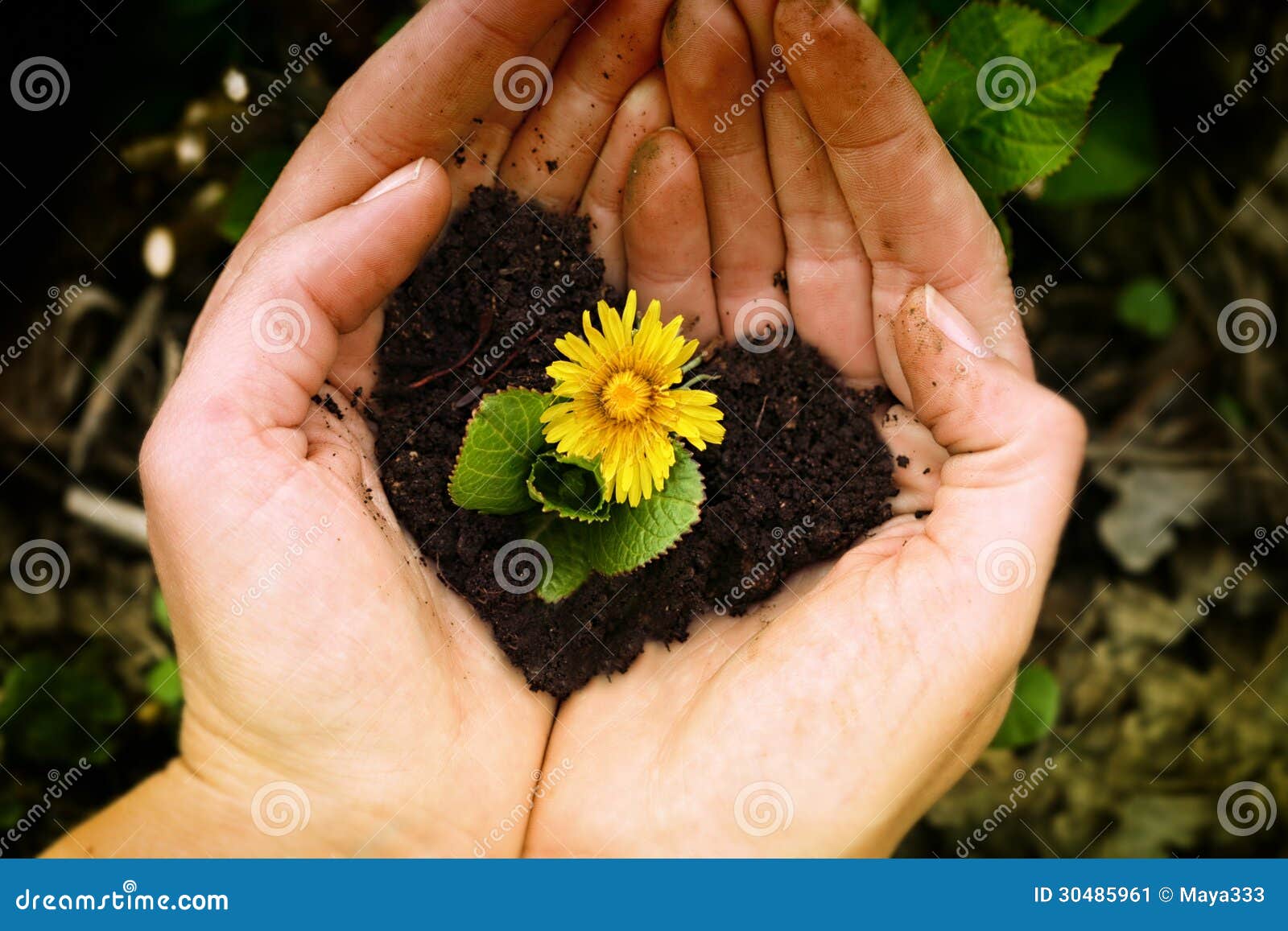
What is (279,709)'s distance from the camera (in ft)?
9.43

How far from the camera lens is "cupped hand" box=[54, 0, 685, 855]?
2.80m

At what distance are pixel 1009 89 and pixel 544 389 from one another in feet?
5.83

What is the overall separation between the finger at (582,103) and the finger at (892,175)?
490 mm

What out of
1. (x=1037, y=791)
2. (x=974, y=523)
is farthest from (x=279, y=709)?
(x=1037, y=791)

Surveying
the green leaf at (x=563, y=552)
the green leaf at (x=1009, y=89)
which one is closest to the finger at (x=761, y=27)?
the green leaf at (x=1009, y=89)

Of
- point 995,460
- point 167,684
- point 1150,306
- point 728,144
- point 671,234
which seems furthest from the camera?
point 1150,306

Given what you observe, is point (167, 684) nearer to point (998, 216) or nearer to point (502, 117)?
Result: point (502, 117)

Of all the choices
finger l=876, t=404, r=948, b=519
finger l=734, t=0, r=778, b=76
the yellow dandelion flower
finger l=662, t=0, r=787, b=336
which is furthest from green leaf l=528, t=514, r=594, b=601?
finger l=734, t=0, r=778, b=76

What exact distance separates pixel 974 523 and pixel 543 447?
4.29ft

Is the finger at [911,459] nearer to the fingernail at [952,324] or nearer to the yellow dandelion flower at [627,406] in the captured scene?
the fingernail at [952,324]

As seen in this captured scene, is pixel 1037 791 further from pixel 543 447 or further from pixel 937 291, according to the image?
pixel 543 447

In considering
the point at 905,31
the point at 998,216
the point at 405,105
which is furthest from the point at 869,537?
the point at 405,105

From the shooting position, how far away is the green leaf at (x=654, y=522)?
300 cm

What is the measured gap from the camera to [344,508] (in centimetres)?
290
